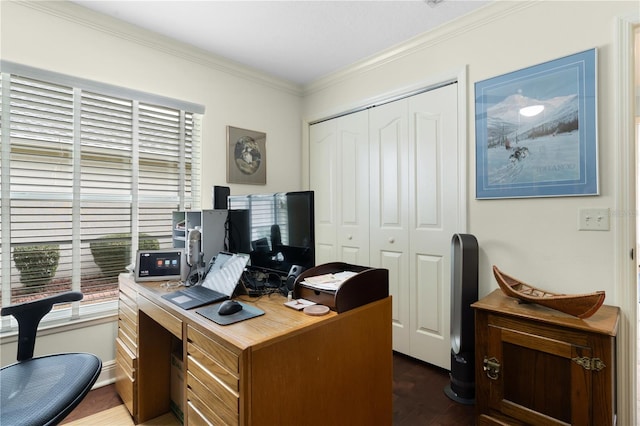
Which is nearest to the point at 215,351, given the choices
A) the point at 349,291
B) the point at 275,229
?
the point at 349,291

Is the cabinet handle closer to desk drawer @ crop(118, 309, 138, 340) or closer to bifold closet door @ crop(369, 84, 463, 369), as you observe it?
bifold closet door @ crop(369, 84, 463, 369)

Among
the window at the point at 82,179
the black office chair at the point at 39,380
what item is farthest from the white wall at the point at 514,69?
the black office chair at the point at 39,380

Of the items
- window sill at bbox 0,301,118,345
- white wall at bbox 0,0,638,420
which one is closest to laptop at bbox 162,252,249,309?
window sill at bbox 0,301,118,345

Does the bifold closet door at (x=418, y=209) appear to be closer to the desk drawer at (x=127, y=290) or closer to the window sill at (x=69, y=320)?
the desk drawer at (x=127, y=290)

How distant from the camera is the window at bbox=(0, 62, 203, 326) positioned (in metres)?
1.86

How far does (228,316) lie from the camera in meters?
1.23

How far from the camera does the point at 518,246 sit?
191 centimetres

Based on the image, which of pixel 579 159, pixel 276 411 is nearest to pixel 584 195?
pixel 579 159

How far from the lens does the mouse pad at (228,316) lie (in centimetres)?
119

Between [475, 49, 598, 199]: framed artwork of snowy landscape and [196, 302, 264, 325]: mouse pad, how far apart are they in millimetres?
1630

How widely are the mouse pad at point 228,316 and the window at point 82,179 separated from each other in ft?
4.41

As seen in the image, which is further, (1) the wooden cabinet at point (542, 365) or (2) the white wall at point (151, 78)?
(2) the white wall at point (151, 78)

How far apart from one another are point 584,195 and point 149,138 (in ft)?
9.44

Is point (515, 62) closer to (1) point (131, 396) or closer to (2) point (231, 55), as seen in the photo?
(2) point (231, 55)
